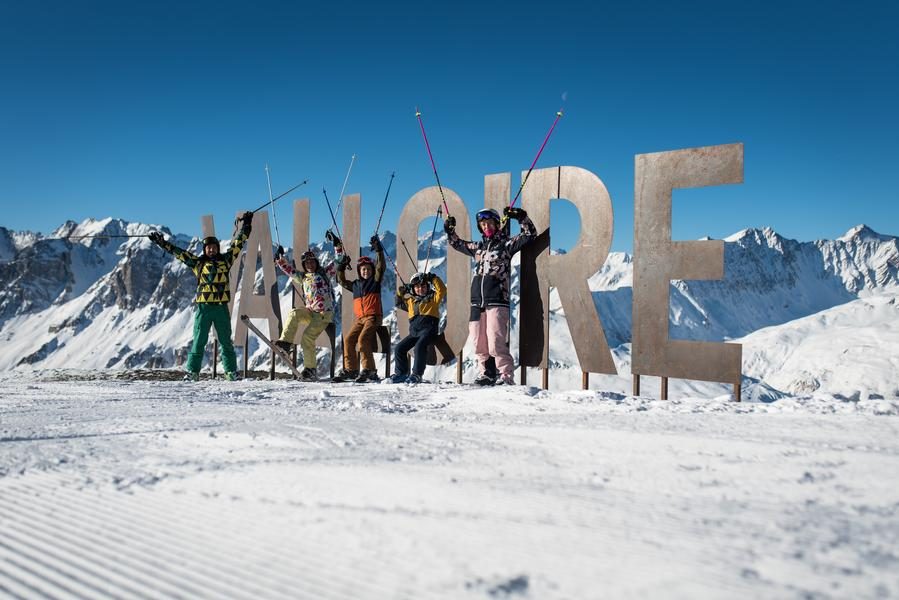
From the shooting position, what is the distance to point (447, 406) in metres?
4.47

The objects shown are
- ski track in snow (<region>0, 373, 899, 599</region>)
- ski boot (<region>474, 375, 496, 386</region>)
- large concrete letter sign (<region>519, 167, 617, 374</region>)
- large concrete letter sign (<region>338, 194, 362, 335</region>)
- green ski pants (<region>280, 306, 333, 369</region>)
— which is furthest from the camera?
large concrete letter sign (<region>338, 194, 362, 335</region>)

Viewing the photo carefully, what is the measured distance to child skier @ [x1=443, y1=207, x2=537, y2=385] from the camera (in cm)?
609

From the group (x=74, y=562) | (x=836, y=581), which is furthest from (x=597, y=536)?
(x=74, y=562)

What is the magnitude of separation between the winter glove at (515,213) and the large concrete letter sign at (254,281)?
423cm

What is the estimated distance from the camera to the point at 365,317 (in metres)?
7.28

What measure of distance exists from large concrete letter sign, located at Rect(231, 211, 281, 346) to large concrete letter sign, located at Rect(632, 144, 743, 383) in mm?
5517

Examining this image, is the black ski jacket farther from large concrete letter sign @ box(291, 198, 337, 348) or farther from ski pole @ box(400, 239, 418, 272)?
large concrete letter sign @ box(291, 198, 337, 348)

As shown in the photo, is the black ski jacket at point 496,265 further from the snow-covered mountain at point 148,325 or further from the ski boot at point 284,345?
the snow-covered mountain at point 148,325

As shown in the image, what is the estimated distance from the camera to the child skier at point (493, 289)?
609cm

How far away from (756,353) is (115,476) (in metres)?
167

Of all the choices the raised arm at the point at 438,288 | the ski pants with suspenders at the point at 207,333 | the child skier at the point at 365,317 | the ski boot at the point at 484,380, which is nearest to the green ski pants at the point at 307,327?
the child skier at the point at 365,317

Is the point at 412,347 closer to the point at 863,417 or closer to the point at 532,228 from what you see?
the point at 532,228

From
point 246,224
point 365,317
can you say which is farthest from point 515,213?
point 246,224

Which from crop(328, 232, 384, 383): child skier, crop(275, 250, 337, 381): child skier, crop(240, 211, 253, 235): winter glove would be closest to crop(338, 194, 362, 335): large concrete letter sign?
crop(275, 250, 337, 381): child skier
